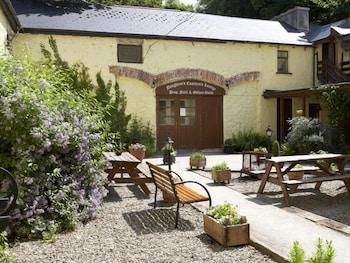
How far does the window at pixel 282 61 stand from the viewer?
18547 mm

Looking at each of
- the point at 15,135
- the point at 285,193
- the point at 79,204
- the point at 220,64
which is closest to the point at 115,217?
the point at 79,204

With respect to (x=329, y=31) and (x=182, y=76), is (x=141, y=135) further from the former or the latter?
(x=329, y=31)

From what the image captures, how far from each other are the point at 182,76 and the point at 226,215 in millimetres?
12371

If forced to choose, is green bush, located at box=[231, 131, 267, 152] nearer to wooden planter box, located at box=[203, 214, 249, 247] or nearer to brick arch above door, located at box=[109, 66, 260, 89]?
brick arch above door, located at box=[109, 66, 260, 89]

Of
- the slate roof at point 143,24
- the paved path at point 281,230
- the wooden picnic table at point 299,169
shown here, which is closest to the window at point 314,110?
the slate roof at point 143,24

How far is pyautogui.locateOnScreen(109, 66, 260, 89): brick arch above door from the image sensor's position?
1577 centimetres

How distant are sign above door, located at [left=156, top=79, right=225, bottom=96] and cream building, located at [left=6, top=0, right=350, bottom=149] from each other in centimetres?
4

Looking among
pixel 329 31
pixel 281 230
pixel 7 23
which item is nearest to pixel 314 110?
pixel 329 31

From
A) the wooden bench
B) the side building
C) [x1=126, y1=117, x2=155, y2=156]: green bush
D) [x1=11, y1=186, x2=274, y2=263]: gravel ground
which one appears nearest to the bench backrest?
the wooden bench

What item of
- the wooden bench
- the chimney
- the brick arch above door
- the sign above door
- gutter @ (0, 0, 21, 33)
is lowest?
the wooden bench

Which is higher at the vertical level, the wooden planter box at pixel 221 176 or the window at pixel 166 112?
the window at pixel 166 112

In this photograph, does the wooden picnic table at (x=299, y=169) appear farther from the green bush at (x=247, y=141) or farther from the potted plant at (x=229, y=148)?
the green bush at (x=247, y=141)

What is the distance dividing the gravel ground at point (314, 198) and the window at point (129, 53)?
27.8 ft

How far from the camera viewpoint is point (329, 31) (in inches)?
743
